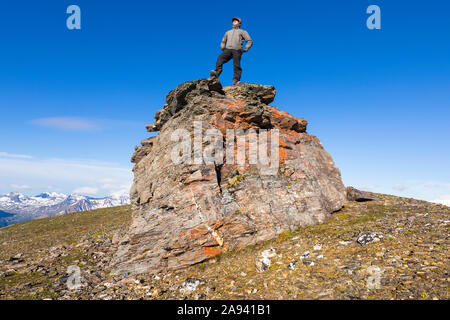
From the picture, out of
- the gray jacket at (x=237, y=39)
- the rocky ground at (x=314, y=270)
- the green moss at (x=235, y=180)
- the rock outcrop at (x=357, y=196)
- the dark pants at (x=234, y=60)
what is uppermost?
the gray jacket at (x=237, y=39)

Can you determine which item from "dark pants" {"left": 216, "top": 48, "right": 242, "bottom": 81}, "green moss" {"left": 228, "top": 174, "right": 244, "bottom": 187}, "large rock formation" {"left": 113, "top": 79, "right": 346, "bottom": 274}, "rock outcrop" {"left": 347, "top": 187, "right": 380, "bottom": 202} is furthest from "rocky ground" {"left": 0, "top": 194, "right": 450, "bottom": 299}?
"dark pants" {"left": 216, "top": 48, "right": 242, "bottom": 81}

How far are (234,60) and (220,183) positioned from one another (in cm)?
1082

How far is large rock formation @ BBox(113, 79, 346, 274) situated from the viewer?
13.0 m

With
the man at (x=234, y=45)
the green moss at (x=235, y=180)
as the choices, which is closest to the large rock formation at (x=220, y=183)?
the green moss at (x=235, y=180)

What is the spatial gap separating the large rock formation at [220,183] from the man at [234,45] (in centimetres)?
208

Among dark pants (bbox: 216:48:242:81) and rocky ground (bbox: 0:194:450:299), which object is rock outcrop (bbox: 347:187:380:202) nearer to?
Result: rocky ground (bbox: 0:194:450:299)

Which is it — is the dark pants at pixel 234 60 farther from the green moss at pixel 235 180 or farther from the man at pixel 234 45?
the green moss at pixel 235 180

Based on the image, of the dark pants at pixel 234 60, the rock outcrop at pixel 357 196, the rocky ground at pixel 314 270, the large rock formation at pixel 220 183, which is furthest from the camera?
the dark pants at pixel 234 60

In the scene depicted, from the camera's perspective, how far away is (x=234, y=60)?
1938 cm

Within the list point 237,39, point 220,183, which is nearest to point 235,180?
point 220,183

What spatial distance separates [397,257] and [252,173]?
870 centimetres

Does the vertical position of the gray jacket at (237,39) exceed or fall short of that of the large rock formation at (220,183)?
it exceeds it

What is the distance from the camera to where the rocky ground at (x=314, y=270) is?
319 inches
